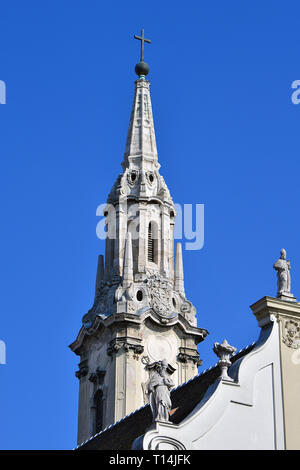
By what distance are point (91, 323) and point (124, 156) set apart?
33.6ft

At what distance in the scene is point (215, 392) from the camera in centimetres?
3662

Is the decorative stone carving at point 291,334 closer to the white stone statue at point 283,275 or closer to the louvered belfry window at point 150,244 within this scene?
the white stone statue at point 283,275

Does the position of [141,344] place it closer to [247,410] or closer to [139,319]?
[139,319]

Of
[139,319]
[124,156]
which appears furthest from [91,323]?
[124,156]

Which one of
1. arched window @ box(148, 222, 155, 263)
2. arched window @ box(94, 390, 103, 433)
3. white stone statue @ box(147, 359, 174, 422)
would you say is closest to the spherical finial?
arched window @ box(148, 222, 155, 263)

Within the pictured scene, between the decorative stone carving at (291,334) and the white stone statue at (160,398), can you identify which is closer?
the white stone statue at (160,398)

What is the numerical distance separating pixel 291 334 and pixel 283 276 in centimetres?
195

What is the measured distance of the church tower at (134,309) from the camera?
63312 millimetres

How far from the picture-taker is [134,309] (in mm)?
64688

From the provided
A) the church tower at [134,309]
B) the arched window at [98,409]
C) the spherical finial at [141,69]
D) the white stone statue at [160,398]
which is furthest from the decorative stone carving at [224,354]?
the spherical finial at [141,69]

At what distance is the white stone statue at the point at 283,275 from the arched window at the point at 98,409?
25.1 metres

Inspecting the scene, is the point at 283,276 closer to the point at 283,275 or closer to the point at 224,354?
the point at 283,275

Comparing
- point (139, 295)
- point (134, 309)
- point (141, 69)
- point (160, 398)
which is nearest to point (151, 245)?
point (139, 295)
